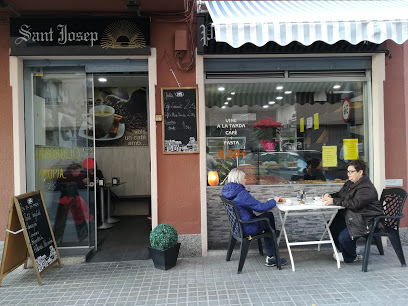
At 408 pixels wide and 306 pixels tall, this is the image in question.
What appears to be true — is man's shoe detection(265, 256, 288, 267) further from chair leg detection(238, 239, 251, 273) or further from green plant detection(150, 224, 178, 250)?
green plant detection(150, 224, 178, 250)

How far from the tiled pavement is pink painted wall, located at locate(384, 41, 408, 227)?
56.1 inches

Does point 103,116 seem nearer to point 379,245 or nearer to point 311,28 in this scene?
point 311,28

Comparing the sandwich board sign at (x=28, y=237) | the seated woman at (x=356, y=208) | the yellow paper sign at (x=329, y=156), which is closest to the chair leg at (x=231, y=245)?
the seated woman at (x=356, y=208)

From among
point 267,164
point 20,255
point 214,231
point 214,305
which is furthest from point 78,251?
point 267,164

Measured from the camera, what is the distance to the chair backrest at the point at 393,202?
162 inches

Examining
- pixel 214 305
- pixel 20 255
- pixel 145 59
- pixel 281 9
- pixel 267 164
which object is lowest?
pixel 214 305

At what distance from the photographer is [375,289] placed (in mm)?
3486

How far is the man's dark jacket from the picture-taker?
12.9 ft

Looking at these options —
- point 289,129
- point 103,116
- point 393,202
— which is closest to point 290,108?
point 289,129

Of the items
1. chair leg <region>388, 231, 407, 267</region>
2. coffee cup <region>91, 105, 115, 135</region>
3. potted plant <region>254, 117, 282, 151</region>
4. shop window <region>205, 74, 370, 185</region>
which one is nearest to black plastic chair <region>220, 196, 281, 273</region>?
shop window <region>205, 74, 370, 185</region>

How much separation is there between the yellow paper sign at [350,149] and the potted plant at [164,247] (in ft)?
10.8

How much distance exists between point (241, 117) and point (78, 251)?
3480 millimetres

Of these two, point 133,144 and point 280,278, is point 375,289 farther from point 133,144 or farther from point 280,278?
point 133,144

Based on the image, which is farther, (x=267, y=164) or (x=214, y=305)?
(x=267, y=164)
